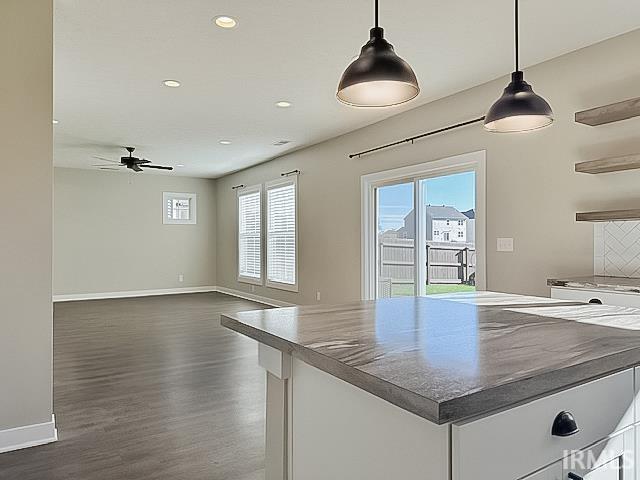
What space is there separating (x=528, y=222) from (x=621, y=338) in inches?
117

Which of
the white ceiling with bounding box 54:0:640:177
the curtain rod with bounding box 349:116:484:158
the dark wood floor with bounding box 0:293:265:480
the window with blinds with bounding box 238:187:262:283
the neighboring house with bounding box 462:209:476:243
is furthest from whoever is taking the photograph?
the window with blinds with bounding box 238:187:262:283

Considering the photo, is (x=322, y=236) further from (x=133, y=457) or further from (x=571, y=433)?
(x=571, y=433)

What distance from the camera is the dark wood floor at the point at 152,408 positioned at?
2465 mm

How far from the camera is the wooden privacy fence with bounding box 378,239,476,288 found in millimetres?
4844

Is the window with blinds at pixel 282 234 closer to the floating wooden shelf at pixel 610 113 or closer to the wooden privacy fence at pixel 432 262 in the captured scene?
the wooden privacy fence at pixel 432 262

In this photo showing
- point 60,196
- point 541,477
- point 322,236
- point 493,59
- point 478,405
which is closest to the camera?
point 478,405

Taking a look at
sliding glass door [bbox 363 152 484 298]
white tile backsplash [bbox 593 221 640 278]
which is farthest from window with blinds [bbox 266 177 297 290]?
white tile backsplash [bbox 593 221 640 278]

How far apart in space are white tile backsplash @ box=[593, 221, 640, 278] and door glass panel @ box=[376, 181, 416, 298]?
2205mm

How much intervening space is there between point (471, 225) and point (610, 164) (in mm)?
1672

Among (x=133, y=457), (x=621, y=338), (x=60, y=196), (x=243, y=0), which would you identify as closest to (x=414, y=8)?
(x=243, y=0)

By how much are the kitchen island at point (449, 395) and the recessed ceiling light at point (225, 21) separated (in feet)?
7.71

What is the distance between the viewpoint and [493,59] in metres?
3.88

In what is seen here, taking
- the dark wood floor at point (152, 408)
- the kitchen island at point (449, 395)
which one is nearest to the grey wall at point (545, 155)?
the kitchen island at point (449, 395)

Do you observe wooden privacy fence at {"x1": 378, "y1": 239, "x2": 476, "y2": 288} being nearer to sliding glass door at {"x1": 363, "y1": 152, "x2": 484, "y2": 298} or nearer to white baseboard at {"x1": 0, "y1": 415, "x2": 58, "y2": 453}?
sliding glass door at {"x1": 363, "y1": 152, "x2": 484, "y2": 298}
